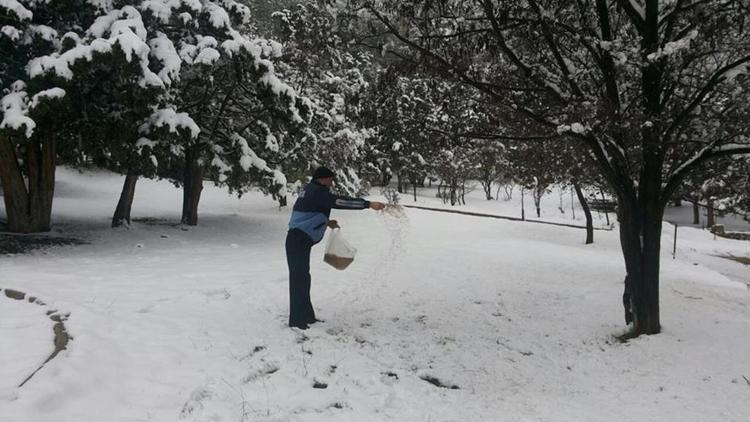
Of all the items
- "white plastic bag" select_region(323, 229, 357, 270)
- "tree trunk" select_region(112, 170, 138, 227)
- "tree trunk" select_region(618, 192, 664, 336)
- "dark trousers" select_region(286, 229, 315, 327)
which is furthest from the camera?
"tree trunk" select_region(112, 170, 138, 227)

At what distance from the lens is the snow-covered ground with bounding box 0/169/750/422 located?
422 cm

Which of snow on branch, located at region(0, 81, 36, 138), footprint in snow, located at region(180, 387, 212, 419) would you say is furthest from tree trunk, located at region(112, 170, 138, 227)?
footprint in snow, located at region(180, 387, 212, 419)

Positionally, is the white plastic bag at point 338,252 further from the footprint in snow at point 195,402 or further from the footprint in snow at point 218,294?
the footprint in snow at point 195,402

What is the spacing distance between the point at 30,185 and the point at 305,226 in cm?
923

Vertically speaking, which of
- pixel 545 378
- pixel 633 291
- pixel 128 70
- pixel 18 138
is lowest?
pixel 545 378

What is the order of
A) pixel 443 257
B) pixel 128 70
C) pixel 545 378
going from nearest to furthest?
pixel 545 378, pixel 128 70, pixel 443 257

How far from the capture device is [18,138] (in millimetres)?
10781

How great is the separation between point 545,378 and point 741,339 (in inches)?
125

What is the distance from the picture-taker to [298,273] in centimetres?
621

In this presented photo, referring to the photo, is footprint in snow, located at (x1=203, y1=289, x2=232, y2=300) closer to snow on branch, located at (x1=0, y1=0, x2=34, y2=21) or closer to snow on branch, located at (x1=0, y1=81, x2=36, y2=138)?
snow on branch, located at (x1=0, y1=81, x2=36, y2=138)

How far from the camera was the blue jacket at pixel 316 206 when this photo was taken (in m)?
5.97

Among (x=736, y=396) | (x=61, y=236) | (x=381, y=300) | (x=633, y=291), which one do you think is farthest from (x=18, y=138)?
(x=736, y=396)

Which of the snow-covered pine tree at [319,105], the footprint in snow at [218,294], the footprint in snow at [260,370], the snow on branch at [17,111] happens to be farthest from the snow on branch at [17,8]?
the snow-covered pine tree at [319,105]

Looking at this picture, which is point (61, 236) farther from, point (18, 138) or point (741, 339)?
point (741, 339)
